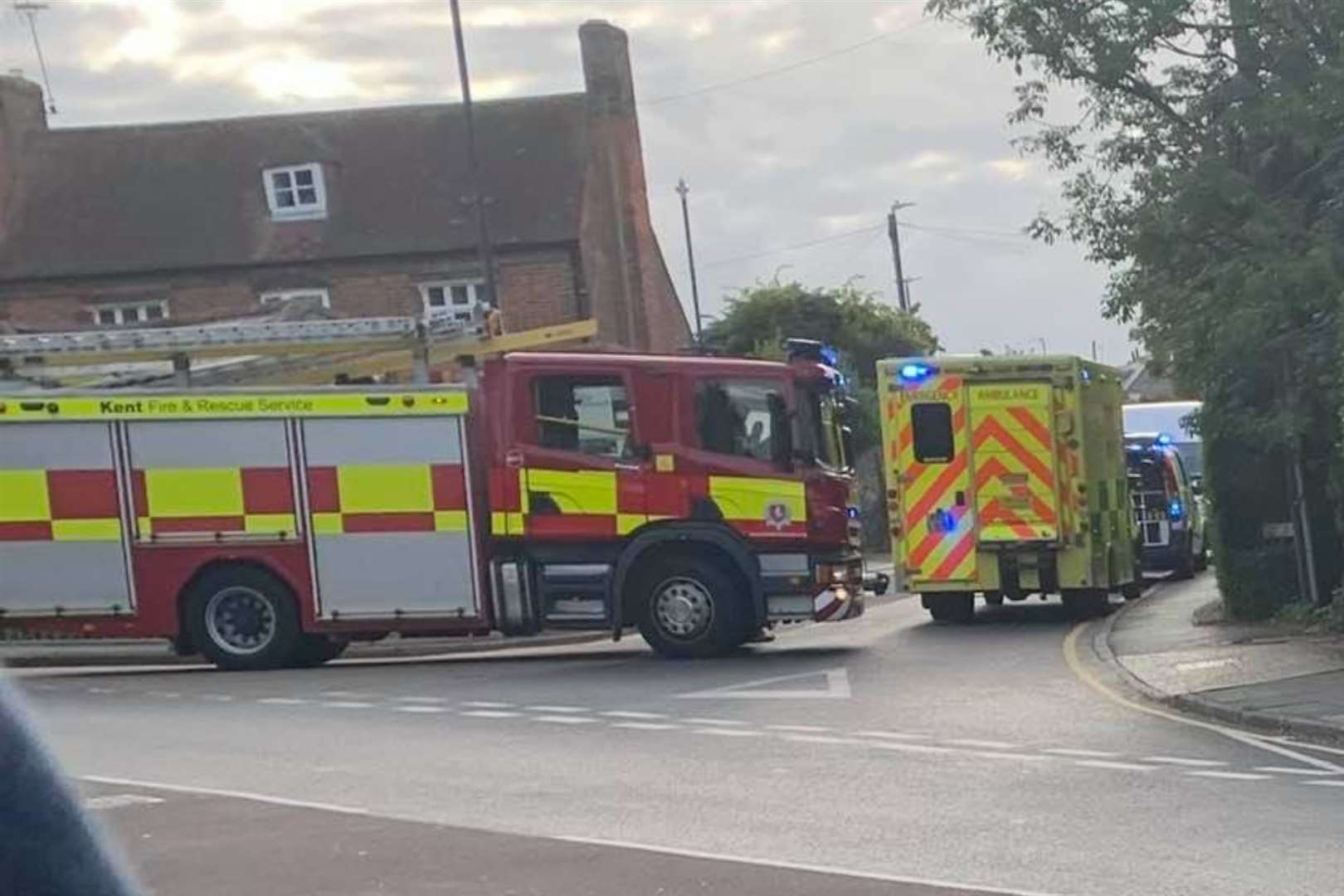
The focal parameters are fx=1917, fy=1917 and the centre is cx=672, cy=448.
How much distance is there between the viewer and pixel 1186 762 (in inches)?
409

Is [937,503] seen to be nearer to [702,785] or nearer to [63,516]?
[63,516]

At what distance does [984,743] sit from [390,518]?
744 cm

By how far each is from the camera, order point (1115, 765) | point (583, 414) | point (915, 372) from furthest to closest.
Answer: point (915, 372) → point (583, 414) → point (1115, 765)

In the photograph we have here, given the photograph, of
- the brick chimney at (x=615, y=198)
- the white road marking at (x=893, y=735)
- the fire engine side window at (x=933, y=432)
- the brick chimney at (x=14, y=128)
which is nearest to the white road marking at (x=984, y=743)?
the white road marking at (x=893, y=735)

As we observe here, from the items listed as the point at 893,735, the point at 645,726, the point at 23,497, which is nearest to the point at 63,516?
the point at 23,497

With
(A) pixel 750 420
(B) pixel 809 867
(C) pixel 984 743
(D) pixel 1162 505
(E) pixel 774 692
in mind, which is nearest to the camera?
(B) pixel 809 867

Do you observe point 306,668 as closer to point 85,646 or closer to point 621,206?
point 85,646

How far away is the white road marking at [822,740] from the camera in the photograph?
1142cm

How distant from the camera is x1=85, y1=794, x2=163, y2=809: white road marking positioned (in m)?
9.96

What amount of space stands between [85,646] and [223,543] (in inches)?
187

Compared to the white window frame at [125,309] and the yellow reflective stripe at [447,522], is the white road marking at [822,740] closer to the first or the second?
the yellow reflective stripe at [447,522]

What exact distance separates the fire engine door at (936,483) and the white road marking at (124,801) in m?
11.0

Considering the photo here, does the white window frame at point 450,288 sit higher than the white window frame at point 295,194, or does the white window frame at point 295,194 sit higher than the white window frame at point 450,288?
the white window frame at point 295,194

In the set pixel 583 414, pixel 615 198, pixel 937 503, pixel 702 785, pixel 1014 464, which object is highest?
pixel 615 198
